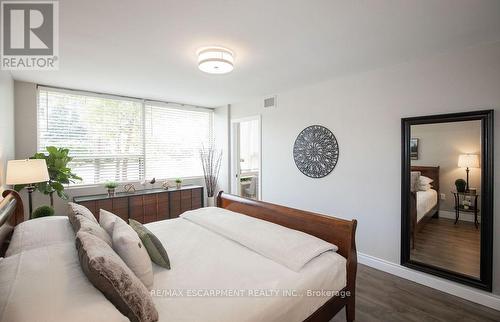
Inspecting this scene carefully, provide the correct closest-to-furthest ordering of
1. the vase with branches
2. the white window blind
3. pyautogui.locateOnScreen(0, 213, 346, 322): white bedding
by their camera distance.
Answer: pyautogui.locateOnScreen(0, 213, 346, 322): white bedding → the white window blind → the vase with branches

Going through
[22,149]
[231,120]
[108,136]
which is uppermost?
[231,120]

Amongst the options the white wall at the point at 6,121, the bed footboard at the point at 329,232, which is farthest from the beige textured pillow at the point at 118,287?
the white wall at the point at 6,121

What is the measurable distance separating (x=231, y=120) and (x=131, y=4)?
3.43 metres

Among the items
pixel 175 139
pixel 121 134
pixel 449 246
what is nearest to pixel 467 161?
pixel 449 246

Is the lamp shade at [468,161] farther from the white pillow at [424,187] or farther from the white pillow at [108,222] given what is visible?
the white pillow at [108,222]

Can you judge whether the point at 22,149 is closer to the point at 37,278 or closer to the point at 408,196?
the point at 37,278

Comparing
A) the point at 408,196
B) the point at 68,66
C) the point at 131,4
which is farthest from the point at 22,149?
the point at 408,196

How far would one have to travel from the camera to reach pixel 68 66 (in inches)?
109

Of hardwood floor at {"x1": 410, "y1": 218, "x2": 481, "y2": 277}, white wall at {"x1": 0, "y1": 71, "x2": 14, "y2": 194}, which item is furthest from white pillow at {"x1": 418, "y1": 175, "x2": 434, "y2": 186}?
white wall at {"x1": 0, "y1": 71, "x2": 14, "y2": 194}

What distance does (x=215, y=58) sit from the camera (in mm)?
2289

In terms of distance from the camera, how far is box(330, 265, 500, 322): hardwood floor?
2.07 metres

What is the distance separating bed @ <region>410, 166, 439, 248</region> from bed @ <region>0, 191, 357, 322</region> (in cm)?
132

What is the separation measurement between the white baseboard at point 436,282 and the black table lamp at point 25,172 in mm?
3874

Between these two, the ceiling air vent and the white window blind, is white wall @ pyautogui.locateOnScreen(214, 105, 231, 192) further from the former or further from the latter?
the ceiling air vent
